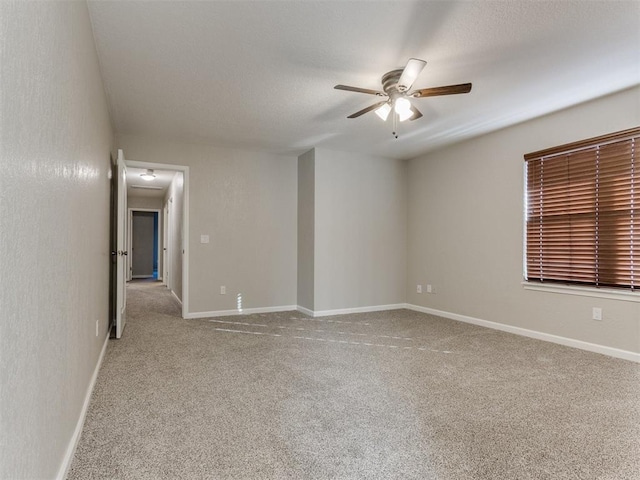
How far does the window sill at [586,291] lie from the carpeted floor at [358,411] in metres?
0.56

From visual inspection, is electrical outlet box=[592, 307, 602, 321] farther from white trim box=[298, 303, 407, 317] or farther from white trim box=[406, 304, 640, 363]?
white trim box=[298, 303, 407, 317]

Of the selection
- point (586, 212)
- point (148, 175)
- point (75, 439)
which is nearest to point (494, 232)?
point (586, 212)

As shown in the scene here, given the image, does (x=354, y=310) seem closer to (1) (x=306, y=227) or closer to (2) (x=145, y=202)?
(1) (x=306, y=227)

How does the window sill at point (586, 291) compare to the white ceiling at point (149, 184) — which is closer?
the window sill at point (586, 291)

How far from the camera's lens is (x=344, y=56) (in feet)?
9.13

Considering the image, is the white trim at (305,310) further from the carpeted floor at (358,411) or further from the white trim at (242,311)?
the carpeted floor at (358,411)

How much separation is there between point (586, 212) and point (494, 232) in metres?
1.03

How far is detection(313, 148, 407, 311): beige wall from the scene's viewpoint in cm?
534

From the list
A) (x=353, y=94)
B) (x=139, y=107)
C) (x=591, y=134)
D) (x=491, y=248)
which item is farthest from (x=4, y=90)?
(x=491, y=248)

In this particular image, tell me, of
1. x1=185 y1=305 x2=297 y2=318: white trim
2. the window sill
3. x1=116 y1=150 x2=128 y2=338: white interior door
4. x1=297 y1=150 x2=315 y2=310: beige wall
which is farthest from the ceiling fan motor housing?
x1=185 y1=305 x2=297 y2=318: white trim

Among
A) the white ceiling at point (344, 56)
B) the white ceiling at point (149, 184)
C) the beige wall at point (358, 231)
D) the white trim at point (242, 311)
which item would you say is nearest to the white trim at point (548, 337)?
the beige wall at point (358, 231)

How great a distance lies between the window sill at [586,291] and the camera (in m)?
3.35

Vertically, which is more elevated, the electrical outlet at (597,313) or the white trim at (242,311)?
the electrical outlet at (597,313)

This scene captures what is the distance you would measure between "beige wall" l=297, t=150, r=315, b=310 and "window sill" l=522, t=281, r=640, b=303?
2.71 meters
